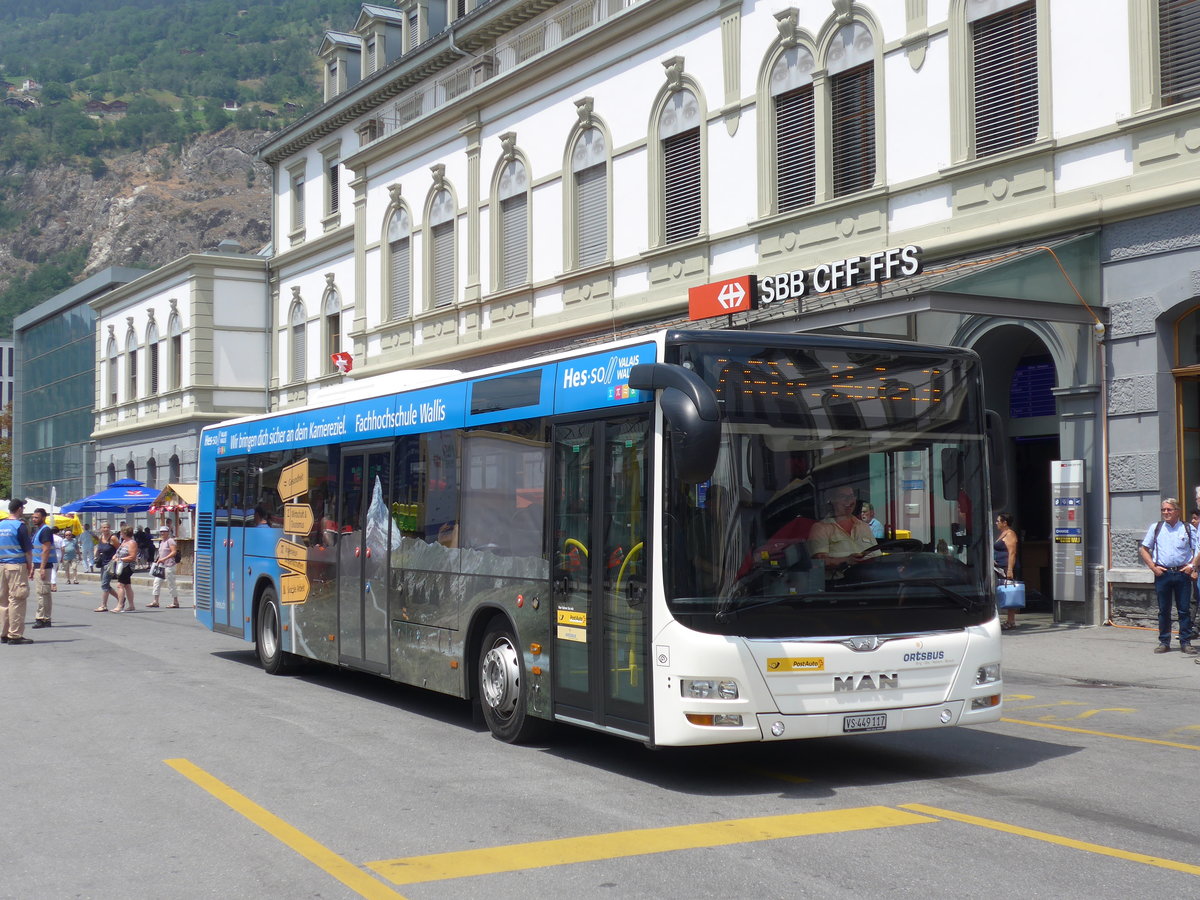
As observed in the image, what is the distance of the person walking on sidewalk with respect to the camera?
49.6 feet

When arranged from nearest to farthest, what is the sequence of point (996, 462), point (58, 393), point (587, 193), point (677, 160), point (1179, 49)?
point (996, 462), point (1179, 49), point (677, 160), point (587, 193), point (58, 393)

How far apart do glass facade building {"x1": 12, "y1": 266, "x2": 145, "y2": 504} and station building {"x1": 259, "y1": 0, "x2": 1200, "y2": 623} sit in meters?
32.5

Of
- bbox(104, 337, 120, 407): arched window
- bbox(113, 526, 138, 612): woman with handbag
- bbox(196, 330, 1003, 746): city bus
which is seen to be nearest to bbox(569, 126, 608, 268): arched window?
bbox(113, 526, 138, 612): woman with handbag

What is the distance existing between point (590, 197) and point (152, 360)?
31031 mm

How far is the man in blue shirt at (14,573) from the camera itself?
18.9 metres

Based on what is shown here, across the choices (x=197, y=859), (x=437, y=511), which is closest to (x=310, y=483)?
(x=437, y=511)

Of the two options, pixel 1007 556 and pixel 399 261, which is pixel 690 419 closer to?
pixel 1007 556

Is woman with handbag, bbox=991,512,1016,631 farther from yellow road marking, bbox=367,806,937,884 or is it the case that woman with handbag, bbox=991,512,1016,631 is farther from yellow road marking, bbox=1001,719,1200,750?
yellow road marking, bbox=367,806,937,884

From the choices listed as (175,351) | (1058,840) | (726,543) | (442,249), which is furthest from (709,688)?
(175,351)

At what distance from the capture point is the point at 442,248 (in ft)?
103

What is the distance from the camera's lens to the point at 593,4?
1078 inches

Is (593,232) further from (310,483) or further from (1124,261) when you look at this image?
(310,483)

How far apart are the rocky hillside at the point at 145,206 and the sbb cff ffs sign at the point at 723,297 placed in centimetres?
12175

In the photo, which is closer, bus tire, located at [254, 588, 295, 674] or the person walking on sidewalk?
bus tire, located at [254, 588, 295, 674]
